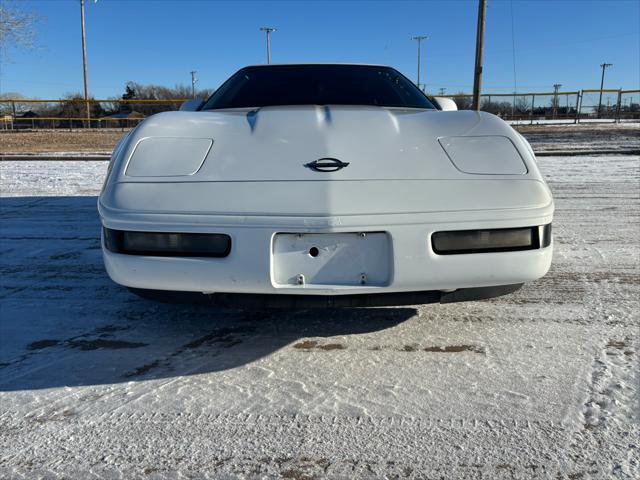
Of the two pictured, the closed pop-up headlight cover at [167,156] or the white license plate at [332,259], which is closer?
the white license plate at [332,259]

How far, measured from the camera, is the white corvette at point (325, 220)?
191cm

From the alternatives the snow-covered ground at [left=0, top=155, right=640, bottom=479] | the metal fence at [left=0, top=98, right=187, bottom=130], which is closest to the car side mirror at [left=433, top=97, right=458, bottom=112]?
the snow-covered ground at [left=0, top=155, right=640, bottom=479]

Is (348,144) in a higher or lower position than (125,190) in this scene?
higher

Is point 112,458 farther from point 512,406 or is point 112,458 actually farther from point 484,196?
point 484,196

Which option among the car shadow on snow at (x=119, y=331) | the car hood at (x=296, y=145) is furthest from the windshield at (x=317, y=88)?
the car shadow on snow at (x=119, y=331)

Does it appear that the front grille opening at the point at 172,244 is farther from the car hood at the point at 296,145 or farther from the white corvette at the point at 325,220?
the car hood at the point at 296,145

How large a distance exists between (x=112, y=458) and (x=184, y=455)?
0.73 feet

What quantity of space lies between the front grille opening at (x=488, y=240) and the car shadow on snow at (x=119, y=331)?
71 centimetres

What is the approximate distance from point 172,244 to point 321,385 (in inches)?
31.8

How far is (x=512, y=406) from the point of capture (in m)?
1.79

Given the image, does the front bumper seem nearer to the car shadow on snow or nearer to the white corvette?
the white corvette

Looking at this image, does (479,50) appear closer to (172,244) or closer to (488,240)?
(488,240)

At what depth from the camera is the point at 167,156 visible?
2125 mm

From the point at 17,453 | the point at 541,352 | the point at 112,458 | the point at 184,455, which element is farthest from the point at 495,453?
the point at 17,453
